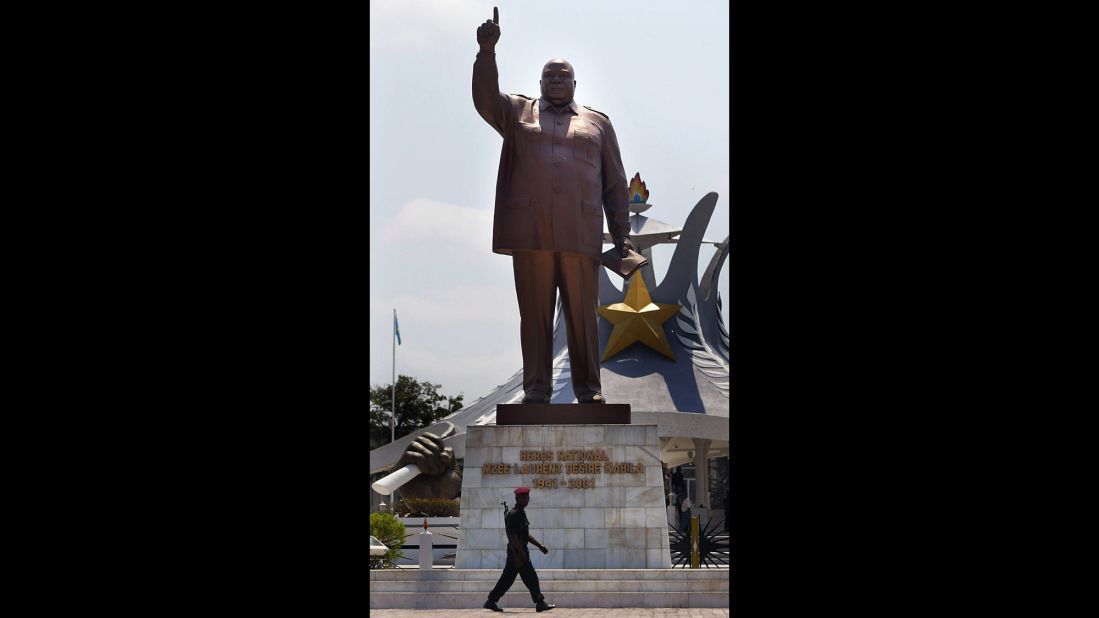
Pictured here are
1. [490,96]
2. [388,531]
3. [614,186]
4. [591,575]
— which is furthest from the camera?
[388,531]

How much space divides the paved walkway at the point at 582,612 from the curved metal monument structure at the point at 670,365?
59.6 ft

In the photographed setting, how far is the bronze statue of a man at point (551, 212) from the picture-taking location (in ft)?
43.0

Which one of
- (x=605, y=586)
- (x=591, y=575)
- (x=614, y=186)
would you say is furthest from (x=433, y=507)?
(x=605, y=586)

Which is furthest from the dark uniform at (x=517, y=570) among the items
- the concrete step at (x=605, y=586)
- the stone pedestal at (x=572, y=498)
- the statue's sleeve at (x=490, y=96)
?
the statue's sleeve at (x=490, y=96)

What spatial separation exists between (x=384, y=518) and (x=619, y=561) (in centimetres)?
722

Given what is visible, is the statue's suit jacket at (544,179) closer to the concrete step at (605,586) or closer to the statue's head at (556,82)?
the statue's head at (556,82)

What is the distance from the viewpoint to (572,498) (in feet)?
41.4

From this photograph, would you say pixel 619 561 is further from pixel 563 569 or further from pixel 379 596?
pixel 379 596

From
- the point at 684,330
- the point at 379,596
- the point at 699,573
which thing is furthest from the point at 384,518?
the point at 684,330

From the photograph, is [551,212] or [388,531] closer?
[551,212]

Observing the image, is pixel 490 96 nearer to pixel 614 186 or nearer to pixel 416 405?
pixel 614 186

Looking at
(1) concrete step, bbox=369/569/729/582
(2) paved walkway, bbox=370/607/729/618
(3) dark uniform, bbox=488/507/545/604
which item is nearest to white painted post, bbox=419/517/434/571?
(1) concrete step, bbox=369/569/729/582

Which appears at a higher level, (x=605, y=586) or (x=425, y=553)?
(x=425, y=553)

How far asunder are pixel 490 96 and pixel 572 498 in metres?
4.05
